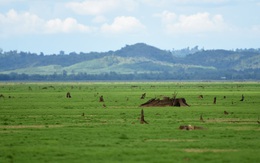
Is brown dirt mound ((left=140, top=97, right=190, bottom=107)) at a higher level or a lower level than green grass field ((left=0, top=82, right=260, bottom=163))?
higher

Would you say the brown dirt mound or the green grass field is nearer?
the green grass field

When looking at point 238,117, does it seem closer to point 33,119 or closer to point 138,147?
point 33,119

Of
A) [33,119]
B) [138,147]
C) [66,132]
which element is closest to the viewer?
[138,147]

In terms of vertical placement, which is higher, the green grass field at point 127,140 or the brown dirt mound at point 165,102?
the brown dirt mound at point 165,102

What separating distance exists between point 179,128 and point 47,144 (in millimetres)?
9608

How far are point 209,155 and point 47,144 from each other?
7.81 m

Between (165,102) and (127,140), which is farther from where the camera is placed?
(165,102)

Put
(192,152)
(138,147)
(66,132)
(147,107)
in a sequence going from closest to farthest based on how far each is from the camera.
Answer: (192,152) < (138,147) < (66,132) < (147,107)

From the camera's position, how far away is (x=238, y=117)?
46750 millimetres

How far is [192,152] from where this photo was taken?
86.6 feet

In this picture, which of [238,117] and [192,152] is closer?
[192,152]

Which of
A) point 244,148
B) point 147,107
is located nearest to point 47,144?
point 244,148

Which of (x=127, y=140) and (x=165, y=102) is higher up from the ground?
(x=165, y=102)

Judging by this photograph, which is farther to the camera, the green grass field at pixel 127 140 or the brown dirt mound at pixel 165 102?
the brown dirt mound at pixel 165 102
